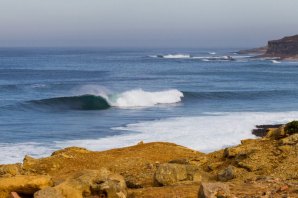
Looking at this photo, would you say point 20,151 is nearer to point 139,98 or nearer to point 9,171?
point 9,171

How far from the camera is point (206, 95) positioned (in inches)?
2404

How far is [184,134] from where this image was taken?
3350 centimetres

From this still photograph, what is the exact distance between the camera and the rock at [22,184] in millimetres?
11859

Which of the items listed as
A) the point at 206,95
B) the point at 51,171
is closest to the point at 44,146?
the point at 51,171

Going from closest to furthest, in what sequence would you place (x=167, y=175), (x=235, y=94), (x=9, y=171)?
(x=167, y=175)
(x=9, y=171)
(x=235, y=94)

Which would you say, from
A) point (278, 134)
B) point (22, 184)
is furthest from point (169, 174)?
point (278, 134)

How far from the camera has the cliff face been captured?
16307 cm

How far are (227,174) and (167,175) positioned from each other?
1.67 m

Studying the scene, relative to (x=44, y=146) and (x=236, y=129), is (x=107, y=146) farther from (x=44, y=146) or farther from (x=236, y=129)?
(x=236, y=129)

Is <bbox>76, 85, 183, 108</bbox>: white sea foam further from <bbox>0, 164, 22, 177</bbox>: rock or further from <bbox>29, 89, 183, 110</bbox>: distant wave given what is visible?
<bbox>0, 164, 22, 177</bbox>: rock

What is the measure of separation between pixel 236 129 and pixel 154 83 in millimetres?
44647

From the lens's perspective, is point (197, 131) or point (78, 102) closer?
point (197, 131)

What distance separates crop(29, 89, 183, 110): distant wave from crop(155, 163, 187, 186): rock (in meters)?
40.5

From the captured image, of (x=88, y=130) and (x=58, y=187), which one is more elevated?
(x=58, y=187)
